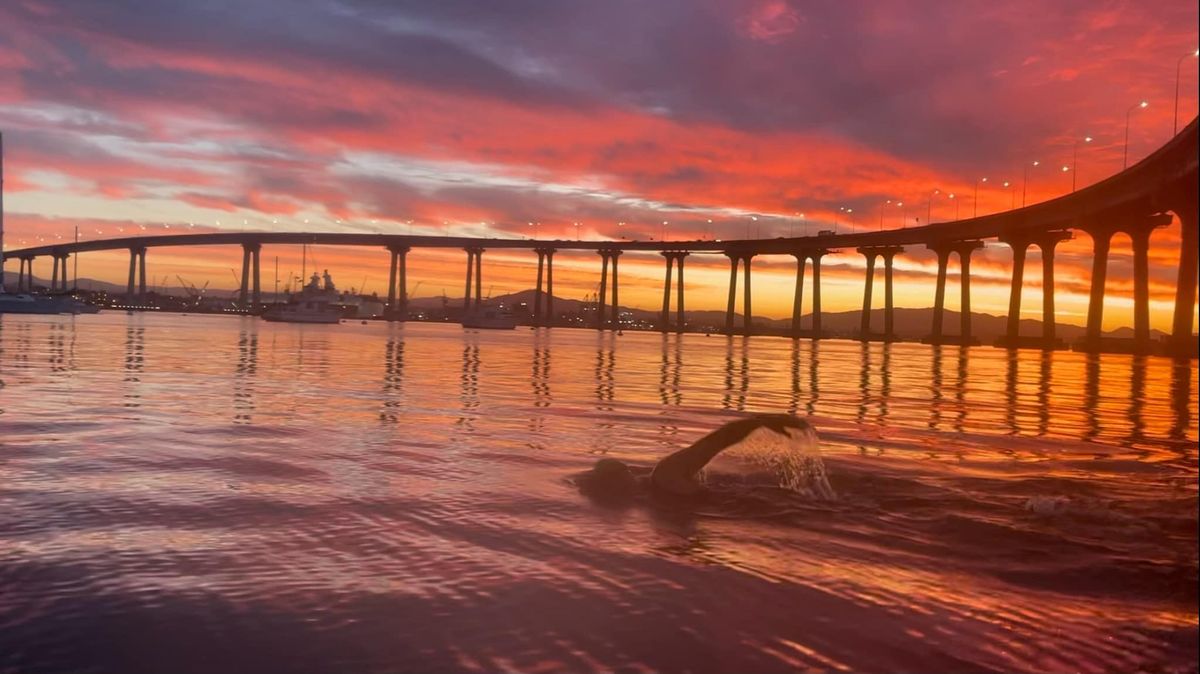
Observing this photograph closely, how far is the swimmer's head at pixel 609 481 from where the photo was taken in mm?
12164

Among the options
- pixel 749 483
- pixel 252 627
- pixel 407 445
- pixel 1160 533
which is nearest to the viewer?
pixel 252 627

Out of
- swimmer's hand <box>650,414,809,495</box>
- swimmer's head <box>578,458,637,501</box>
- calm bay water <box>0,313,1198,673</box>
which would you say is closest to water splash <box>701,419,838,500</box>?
swimmer's hand <box>650,414,809,495</box>

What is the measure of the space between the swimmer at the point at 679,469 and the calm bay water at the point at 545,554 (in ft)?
2.24

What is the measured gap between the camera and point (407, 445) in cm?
1608

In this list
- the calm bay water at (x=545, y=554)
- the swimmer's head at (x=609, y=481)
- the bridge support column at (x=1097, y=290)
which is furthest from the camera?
the bridge support column at (x=1097, y=290)

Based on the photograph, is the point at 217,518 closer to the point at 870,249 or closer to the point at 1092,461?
the point at 1092,461

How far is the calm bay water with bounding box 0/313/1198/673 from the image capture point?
6176mm

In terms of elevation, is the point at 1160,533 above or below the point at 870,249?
below

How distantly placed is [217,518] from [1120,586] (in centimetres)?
879

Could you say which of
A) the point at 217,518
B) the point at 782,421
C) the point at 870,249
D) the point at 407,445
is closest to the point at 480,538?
the point at 217,518

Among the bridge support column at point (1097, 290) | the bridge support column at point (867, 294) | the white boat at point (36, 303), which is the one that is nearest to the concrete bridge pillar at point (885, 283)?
the bridge support column at point (867, 294)

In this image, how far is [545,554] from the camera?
8680mm

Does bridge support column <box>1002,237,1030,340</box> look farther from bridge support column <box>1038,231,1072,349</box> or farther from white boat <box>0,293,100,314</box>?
white boat <box>0,293,100,314</box>

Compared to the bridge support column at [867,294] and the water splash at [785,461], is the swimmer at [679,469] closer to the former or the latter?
the water splash at [785,461]
